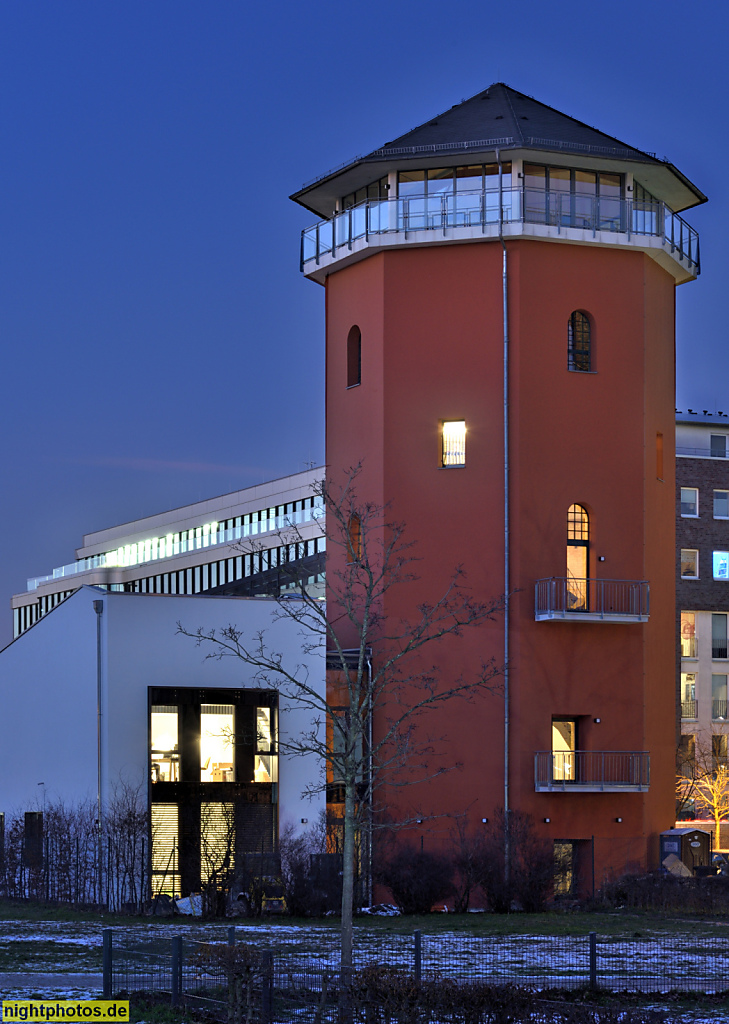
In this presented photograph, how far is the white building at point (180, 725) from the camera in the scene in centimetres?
3472

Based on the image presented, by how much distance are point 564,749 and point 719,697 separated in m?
35.9

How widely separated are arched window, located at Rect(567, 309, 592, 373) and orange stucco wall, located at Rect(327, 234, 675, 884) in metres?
0.31

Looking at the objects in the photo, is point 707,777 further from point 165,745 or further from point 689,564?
point 165,745

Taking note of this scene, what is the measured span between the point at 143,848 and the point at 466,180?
17080mm

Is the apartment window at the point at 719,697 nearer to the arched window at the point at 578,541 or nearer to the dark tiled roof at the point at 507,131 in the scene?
the arched window at the point at 578,541

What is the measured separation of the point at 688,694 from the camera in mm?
69188

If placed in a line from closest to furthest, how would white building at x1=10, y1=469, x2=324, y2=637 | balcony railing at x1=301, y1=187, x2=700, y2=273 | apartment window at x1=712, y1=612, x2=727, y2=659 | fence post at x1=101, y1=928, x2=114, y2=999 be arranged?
fence post at x1=101, y1=928, x2=114, y2=999
balcony railing at x1=301, y1=187, x2=700, y2=273
apartment window at x1=712, y1=612, x2=727, y2=659
white building at x1=10, y1=469, x2=324, y2=637

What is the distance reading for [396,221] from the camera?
36.7 metres

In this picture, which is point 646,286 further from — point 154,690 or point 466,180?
point 154,690

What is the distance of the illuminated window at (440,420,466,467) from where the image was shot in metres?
36.0

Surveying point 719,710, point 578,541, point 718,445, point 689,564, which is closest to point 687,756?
point 719,710

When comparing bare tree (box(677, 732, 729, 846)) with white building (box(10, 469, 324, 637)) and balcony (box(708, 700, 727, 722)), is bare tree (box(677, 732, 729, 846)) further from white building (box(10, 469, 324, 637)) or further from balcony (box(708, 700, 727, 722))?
white building (box(10, 469, 324, 637))

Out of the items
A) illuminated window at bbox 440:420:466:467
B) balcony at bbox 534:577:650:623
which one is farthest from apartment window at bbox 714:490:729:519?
illuminated window at bbox 440:420:466:467

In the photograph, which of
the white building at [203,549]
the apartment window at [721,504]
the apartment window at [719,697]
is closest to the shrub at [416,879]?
the white building at [203,549]
